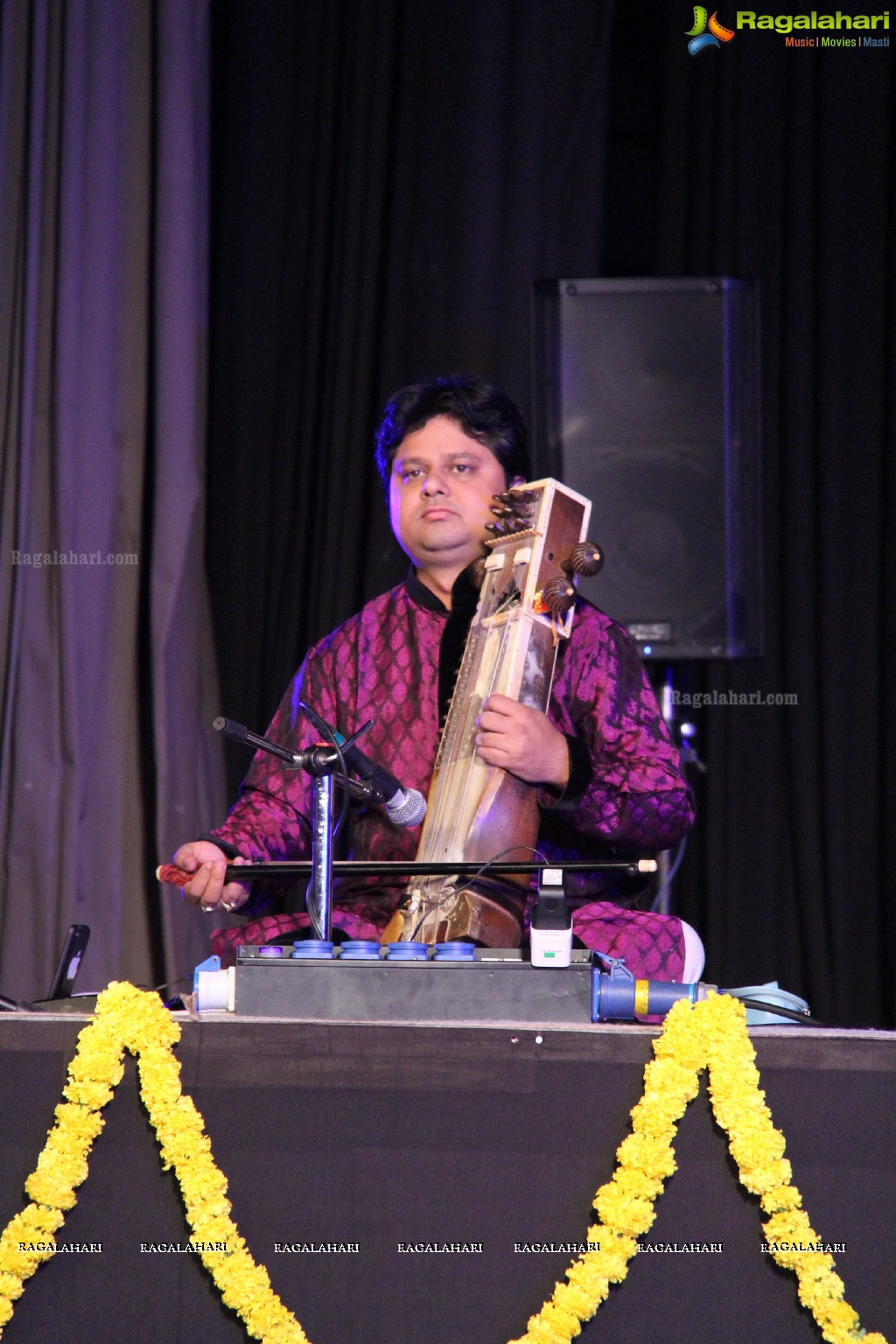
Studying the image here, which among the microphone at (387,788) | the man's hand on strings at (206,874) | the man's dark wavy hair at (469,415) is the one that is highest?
the man's dark wavy hair at (469,415)

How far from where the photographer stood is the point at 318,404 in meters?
3.34

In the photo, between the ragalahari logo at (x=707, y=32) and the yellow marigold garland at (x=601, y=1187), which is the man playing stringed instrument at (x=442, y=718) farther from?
the ragalahari logo at (x=707, y=32)

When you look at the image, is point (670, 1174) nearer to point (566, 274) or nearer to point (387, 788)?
point (387, 788)

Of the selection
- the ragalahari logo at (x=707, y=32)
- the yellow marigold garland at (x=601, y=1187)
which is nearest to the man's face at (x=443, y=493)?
the yellow marigold garland at (x=601, y=1187)

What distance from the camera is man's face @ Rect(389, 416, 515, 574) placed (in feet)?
7.63

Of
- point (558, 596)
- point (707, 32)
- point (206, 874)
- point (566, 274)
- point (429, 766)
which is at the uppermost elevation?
point (707, 32)

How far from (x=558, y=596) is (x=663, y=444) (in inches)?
40.3

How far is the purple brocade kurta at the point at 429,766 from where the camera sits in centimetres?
201

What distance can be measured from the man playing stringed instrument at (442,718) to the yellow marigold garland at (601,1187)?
2.03ft

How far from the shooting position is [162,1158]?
4.10ft

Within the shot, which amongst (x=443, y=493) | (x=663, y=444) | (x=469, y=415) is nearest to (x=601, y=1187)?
(x=443, y=493)

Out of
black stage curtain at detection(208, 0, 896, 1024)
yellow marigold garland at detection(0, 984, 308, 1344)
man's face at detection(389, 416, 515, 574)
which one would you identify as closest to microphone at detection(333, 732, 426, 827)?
yellow marigold garland at detection(0, 984, 308, 1344)

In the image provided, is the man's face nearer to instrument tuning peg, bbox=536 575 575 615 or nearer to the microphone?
instrument tuning peg, bbox=536 575 575 615

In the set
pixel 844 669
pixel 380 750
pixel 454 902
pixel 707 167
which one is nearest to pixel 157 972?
pixel 380 750
